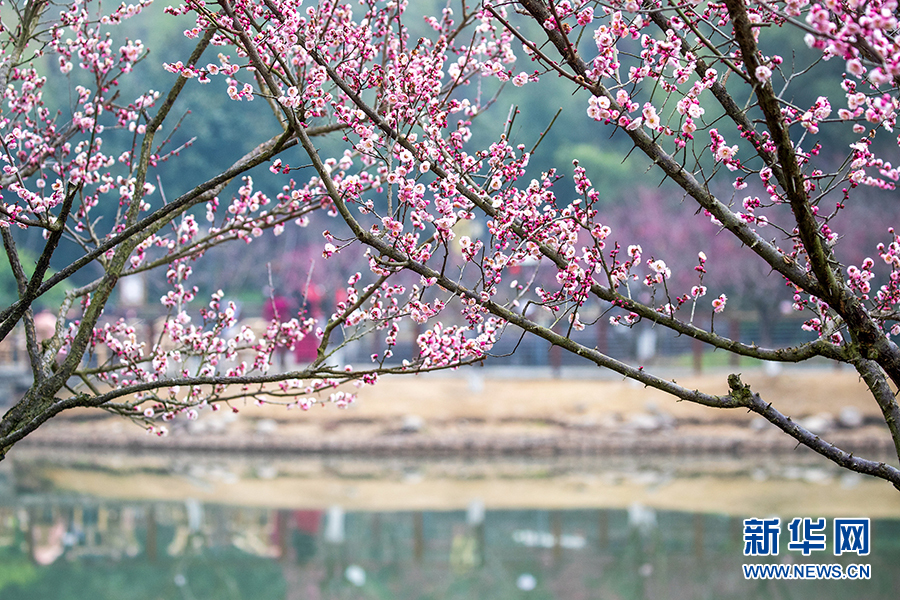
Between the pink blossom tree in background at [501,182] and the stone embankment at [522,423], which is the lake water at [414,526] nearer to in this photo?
the stone embankment at [522,423]

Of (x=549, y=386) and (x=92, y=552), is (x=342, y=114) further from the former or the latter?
(x=549, y=386)

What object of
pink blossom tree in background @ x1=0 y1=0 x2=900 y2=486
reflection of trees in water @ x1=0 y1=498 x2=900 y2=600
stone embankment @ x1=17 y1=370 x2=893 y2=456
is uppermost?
stone embankment @ x1=17 y1=370 x2=893 y2=456

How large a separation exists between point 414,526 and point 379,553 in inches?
26.3

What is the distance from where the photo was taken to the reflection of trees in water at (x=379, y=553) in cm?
680

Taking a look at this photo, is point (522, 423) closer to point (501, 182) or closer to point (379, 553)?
point (379, 553)

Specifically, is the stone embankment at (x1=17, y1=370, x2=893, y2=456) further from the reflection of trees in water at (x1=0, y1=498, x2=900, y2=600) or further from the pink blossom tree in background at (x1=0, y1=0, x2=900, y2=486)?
the pink blossom tree in background at (x1=0, y1=0, x2=900, y2=486)

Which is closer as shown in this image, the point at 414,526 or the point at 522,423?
the point at 414,526

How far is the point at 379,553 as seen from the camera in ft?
24.9

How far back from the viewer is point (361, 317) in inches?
98.7

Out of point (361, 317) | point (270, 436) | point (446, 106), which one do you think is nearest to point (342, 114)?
point (446, 106)

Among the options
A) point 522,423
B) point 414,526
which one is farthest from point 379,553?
point 522,423

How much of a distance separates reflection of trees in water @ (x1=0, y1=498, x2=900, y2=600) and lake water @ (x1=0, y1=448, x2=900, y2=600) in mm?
21

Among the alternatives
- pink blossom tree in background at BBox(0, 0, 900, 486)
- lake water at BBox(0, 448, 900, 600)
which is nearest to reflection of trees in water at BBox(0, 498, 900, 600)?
lake water at BBox(0, 448, 900, 600)

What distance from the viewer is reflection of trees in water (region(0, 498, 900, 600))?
22.3 feet
